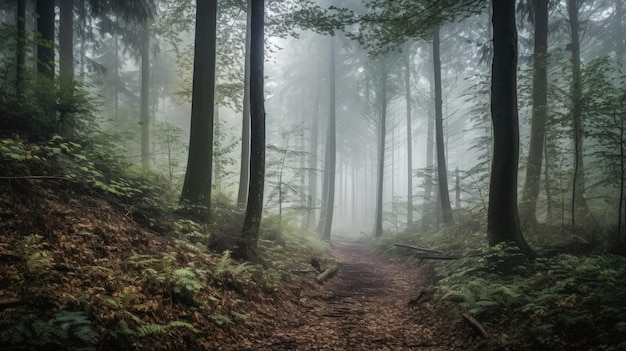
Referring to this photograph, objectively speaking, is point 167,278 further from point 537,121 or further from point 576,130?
point 537,121

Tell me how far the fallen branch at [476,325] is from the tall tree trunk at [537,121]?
6.75m

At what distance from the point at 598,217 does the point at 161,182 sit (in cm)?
1359

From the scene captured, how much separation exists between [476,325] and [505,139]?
4.41m

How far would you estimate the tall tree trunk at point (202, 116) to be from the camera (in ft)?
30.5

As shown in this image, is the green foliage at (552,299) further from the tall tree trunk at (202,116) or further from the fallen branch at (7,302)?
the tall tree trunk at (202,116)

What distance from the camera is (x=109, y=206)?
6629mm

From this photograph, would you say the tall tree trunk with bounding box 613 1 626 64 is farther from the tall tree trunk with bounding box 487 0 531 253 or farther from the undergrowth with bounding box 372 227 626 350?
the undergrowth with bounding box 372 227 626 350

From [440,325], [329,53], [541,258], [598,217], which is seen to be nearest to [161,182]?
[440,325]

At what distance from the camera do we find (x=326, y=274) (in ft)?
31.8

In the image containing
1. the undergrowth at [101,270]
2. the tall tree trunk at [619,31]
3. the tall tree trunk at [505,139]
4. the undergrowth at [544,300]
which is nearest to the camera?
the undergrowth at [101,270]

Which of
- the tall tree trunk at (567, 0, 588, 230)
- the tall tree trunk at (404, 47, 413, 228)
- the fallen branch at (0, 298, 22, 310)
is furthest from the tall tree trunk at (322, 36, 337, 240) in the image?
the fallen branch at (0, 298, 22, 310)

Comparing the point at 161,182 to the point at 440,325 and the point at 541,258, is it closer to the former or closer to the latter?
the point at 440,325

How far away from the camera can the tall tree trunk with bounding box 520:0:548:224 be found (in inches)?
412

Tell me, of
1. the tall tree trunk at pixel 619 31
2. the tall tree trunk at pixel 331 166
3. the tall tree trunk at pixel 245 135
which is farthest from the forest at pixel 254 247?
the tall tree trunk at pixel 619 31
